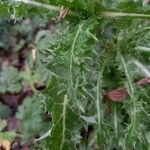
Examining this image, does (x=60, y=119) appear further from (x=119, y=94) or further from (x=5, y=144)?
(x=5, y=144)

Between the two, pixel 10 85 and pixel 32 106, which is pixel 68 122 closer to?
pixel 32 106

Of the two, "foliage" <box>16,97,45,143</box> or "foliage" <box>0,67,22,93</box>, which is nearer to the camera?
"foliage" <box>16,97,45,143</box>

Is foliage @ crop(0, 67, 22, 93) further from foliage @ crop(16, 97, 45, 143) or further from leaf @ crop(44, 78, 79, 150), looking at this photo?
leaf @ crop(44, 78, 79, 150)

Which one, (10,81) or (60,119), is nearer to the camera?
(60,119)

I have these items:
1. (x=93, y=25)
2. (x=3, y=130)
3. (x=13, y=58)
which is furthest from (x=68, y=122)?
(x=13, y=58)

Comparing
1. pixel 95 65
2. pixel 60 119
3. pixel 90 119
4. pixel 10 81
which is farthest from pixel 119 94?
pixel 10 81

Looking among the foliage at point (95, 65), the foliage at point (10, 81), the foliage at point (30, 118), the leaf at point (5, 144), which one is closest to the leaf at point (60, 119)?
the foliage at point (95, 65)

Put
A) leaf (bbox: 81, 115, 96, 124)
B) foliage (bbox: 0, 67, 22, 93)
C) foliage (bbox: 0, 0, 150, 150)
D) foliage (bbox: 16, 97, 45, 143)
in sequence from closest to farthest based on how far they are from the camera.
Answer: foliage (bbox: 0, 0, 150, 150)
leaf (bbox: 81, 115, 96, 124)
foliage (bbox: 16, 97, 45, 143)
foliage (bbox: 0, 67, 22, 93)

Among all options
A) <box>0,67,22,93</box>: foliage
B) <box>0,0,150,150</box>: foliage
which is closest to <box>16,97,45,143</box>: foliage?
<box>0,67,22,93</box>: foliage
